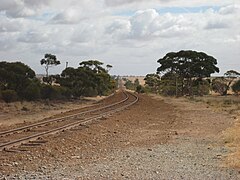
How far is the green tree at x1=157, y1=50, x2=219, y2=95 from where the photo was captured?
7756 cm

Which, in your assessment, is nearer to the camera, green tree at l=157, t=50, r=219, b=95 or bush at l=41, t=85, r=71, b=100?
bush at l=41, t=85, r=71, b=100

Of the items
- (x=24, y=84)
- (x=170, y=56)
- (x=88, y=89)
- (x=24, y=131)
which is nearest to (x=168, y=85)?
(x=170, y=56)

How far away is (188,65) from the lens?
77.9 metres

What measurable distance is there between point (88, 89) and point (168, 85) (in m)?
33.9

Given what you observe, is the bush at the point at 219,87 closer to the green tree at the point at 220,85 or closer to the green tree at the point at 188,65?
the green tree at the point at 220,85

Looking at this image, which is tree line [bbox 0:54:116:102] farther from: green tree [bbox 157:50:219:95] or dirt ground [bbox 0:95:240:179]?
dirt ground [bbox 0:95:240:179]

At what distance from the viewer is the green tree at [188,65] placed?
77.6 metres

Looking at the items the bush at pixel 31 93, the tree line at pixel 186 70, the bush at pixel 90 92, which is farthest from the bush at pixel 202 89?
the bush at pixel 31 93

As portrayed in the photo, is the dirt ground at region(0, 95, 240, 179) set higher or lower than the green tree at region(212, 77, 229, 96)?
lower

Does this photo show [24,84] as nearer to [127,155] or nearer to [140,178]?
[127,155]

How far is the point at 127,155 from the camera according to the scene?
44.6 feet

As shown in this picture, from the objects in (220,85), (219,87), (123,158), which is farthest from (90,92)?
(123,158)

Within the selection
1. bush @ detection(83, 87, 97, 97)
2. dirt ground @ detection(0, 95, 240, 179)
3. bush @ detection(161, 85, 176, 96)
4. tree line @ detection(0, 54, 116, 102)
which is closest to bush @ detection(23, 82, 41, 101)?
tree line @ detection(0, 54, 116, 102)

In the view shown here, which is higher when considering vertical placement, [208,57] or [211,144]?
[208,57]
